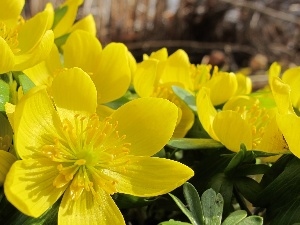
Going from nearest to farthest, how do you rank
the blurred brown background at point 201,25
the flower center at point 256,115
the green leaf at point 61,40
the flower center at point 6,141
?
1. the flower center at point 6,141
2. the flower center at point 256,115
3. the green leaf at point 61,40
4. the blurred brown background at point 201,25

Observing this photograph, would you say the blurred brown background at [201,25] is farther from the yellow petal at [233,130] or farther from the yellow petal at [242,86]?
the yellow petal at [233,130]

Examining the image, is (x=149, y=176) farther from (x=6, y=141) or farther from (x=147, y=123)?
(x=6, y=141)

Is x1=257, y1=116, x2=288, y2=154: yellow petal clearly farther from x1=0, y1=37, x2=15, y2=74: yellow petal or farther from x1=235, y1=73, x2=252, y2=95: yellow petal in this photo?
x1=0, y1=37, x2=15, y2=74: yellow petal

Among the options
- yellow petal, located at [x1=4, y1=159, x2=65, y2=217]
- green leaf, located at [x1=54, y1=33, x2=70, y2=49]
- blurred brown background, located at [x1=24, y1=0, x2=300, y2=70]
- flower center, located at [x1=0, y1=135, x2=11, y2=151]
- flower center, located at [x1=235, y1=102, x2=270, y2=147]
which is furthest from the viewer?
blurred brown background, located at [x1=24, y1=0, x2=300, y2=70]

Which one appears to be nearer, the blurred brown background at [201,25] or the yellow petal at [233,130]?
the yellow petal at [233,130]

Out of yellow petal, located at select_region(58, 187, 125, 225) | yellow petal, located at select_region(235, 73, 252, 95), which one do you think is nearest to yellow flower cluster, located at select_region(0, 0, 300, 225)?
yellow petal, located at select_region(58, 187, 125, 225)

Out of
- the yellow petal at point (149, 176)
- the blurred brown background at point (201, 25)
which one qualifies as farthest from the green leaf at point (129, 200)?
the blurred brown background at point (201, 25)

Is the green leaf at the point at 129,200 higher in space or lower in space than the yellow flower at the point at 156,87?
lower
